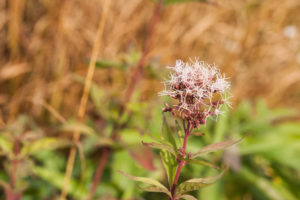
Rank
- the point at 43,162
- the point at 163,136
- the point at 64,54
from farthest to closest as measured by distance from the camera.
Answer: the point at 64,54 < the point at 43,162 < the point at 163,136

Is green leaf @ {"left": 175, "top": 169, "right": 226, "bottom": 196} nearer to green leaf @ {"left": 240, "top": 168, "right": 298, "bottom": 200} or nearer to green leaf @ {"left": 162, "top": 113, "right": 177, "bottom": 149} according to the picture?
green leaf @ {"left": 162, "top": 113, "right": 177, "bottom": 149}

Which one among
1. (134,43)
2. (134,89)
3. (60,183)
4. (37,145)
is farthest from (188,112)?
(134,43)

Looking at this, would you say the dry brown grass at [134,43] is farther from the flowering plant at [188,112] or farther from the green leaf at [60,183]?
the flowering plant at [188,112]

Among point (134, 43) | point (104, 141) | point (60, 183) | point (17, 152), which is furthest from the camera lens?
point (134, 43)

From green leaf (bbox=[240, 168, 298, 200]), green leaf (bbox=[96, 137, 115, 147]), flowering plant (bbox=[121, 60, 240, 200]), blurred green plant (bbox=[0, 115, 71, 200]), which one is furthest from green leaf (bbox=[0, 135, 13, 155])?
green leaf (bbox=[240, 168, 298, 200])

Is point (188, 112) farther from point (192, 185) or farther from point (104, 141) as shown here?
point (104, 141)

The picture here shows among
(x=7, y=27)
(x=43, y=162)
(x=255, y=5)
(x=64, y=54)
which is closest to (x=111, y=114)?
(x=43, y=162)

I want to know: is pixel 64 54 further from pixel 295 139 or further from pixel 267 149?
pixel 295 139

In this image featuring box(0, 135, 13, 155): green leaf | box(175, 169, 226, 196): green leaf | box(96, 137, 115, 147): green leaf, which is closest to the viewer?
box(175, 169, 226, 196): green leaf
